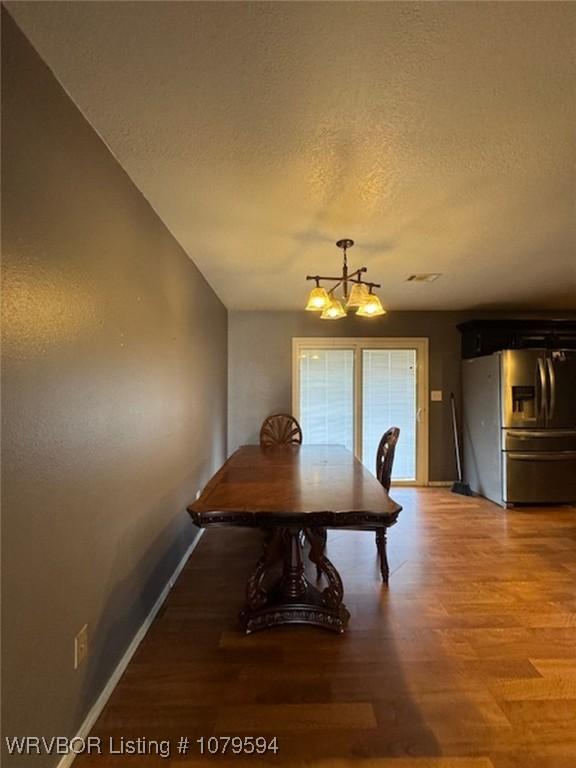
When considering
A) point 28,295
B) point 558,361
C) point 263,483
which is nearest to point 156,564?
point 263,483

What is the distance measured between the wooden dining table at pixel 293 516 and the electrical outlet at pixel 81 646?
0.53m

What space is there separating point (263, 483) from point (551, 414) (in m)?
3.55

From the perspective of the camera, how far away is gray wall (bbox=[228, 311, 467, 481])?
512 centimetres

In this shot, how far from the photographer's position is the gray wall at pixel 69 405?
42.9 inches

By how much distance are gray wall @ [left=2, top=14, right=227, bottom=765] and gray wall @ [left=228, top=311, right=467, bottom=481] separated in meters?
2.83

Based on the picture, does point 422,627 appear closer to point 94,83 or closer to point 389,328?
point 94,83

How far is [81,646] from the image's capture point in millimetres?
1425

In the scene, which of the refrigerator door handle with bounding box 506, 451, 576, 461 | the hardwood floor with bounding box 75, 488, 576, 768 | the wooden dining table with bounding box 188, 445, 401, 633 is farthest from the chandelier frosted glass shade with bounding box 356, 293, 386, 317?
the refrigerator door handle with bounding box 506, 451, 576, 461

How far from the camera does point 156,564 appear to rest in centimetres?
225

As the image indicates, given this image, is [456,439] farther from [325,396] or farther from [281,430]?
[281,430]

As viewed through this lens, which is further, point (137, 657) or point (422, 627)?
point (422, 627)

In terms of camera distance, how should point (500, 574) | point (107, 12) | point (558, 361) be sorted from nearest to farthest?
point (107, 12)
point (500, 574)
point (558, 361)

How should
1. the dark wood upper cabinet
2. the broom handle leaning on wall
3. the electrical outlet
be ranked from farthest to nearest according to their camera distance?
the broom handle leaning on wall < the dark wood upper cabinet < the electrical outlet

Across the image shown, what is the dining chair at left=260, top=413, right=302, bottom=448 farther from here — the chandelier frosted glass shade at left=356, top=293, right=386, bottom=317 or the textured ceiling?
the textured ceiling
